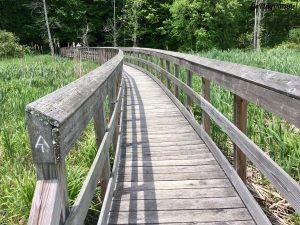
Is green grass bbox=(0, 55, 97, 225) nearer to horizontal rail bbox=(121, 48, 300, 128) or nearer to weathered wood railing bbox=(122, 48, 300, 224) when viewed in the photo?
weathered wood railing bbox=(122, 48, 300, 224)

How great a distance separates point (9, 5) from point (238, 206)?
51110 mm

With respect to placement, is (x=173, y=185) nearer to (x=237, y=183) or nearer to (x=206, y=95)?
(x=237, y=183)

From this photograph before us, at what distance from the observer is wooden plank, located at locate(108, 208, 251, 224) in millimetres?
3156

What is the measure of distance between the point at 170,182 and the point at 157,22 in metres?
48.2

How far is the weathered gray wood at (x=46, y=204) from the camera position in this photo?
1.38 metres

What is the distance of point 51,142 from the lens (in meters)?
1.50

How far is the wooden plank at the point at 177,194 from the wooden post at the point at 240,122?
0.24 m

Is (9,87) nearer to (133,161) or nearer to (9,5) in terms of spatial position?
(133,161)

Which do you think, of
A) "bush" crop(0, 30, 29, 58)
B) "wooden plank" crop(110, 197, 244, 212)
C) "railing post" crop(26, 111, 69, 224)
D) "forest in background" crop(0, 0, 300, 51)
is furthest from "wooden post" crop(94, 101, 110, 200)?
"forest in background" crop(0, 0, 300, 51)

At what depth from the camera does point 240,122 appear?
3395 mm

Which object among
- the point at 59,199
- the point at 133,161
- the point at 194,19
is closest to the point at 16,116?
the point at 133,161

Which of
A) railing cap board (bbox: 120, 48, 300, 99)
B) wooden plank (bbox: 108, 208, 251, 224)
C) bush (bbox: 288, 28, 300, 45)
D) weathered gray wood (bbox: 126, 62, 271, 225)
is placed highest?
bush (bbox: 288, 28, 300, 45)

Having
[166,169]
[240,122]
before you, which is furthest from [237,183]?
[166,169]

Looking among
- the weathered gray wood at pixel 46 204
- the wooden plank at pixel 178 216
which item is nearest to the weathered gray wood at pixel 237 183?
the wooden plank at pixel 178 216
